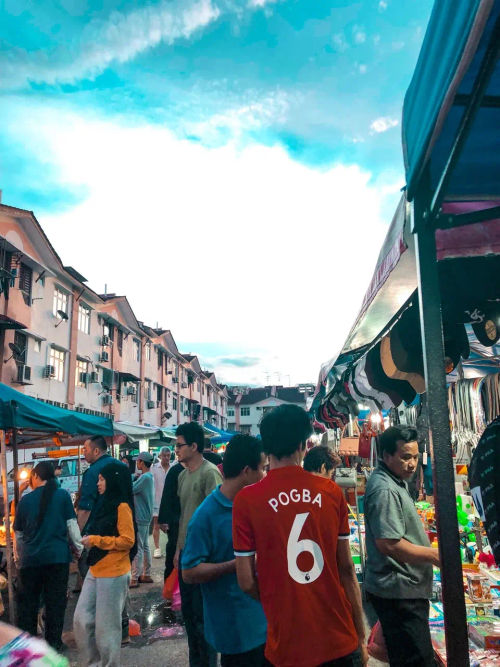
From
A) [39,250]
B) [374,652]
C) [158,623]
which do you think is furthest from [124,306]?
[374,652]

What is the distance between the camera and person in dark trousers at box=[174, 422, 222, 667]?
11.9 feet

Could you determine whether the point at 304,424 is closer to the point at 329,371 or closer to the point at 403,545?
the point at 403,545

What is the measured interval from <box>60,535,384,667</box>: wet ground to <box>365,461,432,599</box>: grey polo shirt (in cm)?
223

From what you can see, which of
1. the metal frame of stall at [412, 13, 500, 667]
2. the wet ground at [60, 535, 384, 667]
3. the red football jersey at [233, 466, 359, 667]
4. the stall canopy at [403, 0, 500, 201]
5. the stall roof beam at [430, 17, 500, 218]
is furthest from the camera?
the wet ground at [60, 535, 384, 667]

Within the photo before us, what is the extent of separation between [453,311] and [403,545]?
5.50 ft

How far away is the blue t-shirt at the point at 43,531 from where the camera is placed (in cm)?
484

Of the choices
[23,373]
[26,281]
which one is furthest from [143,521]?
[26,281]

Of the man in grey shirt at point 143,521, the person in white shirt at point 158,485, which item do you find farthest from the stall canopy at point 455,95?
the person in white shirt at point 158,485

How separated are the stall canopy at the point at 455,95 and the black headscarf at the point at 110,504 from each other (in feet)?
12.3

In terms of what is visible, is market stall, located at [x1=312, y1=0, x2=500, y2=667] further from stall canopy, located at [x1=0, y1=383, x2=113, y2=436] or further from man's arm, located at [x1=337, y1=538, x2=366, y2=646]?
stall canopy, located at [x1=0, y1=383, x2=113, y2=436]

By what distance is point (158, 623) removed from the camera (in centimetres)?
602

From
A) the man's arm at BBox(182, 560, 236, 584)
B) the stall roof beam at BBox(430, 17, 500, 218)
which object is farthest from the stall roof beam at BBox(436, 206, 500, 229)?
the man's arm at BBox(182, 560, 236, 584)

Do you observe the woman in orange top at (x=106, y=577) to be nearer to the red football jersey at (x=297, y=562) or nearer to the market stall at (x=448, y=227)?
the red football jersey at (x=297, y=562)

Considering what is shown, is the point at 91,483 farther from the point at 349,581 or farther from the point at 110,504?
the point at 349,581
